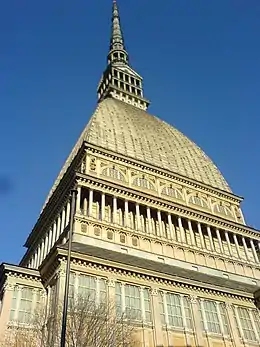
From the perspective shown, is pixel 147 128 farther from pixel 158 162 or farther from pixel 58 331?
pixel 58 331

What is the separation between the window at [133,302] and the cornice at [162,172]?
2097cm

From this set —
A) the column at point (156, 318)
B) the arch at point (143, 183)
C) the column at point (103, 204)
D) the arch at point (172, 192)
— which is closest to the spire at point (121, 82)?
the arch at point (172, 192)

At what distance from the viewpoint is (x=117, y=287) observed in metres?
33.3

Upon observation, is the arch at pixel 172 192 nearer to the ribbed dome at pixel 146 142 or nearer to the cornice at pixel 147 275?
the ribbed dome at pixel 146 142

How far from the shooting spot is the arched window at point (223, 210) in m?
56.4

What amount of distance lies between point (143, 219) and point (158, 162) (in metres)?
13.7

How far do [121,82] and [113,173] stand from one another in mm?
39098

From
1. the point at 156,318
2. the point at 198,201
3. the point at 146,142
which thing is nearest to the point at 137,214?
the point at 198,201

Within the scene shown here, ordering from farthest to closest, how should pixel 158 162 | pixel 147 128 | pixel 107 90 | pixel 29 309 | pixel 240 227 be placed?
pixel 107 90 → pixel 147 128 → pixel 158 162 → pixel 240 227 → pixel 29 309

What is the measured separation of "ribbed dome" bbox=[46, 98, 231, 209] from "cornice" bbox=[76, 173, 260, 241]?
858 cm

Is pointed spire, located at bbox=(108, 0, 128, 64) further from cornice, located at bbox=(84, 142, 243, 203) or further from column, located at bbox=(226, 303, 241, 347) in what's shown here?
column, located at bbox=(226, 303, 241, 347)

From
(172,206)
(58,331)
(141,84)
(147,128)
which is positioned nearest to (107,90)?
(141,84)

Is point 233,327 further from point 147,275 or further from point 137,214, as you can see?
point 137,214

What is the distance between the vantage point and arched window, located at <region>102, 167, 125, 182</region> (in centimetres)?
4922
